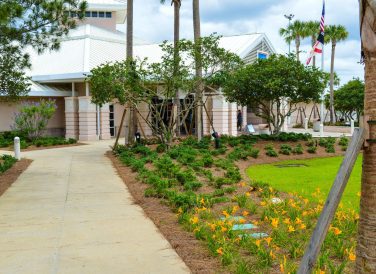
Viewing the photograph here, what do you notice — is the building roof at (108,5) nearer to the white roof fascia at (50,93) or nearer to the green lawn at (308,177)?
the white roof fascia at (50,93)

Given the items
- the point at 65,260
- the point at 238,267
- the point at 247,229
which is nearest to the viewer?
the point at 238,267

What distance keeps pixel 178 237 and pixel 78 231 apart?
1563 millimetres

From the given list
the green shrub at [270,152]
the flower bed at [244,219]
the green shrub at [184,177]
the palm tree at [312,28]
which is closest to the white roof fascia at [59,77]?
the green shrub at [270,152]

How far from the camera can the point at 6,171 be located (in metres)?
14.2

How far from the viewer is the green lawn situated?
391 inches

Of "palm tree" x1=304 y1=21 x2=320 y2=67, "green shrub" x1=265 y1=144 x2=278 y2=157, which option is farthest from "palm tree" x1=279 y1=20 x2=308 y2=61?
"green shrub" x1=265 y1=144 x2=278 y2=157

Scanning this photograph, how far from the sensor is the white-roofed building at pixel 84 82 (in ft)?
89.4

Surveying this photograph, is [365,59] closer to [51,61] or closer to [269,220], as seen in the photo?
[269,220]

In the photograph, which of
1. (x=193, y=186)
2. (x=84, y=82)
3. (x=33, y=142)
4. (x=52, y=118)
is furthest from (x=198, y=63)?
(x=52, y=118)

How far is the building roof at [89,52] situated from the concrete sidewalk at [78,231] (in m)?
16.1

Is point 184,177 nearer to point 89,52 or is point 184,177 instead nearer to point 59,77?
point 59,77

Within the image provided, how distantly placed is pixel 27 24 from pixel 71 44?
19455mm

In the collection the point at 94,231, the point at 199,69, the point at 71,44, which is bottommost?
the point at 94,231

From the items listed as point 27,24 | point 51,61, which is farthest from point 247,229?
point 51,61
